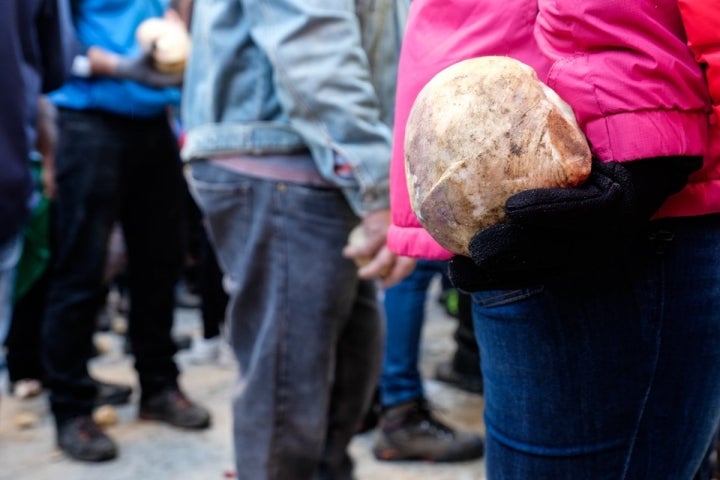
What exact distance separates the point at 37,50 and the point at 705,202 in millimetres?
2022

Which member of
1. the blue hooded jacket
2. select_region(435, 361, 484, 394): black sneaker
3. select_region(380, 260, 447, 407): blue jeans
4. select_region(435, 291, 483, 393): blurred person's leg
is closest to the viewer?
the blue hooded jacket

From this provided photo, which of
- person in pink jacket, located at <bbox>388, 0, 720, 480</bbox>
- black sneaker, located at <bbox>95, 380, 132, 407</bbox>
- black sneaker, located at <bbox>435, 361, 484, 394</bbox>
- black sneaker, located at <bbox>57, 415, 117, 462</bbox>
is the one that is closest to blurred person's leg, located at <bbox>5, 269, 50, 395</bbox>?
black sneaker, located at <bbox>95, 380, 132, 407</bbox>

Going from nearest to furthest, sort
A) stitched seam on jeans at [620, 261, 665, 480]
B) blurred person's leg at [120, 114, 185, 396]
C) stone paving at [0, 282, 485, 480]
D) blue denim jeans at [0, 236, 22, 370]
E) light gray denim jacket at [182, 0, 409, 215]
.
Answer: stitched seam on jeans at [620, 261, 665, 480] < light gray denim jacket at [182, 0, 409, 215] < blue denim jeans at [0, 236, 22, 370] < stone paving at [0, 282, 485, 480] < blurred person's leg at [120, 114, 185, 396]

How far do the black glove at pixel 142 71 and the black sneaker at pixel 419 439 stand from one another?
1.56 m

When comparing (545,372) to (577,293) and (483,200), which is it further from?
(483,200)

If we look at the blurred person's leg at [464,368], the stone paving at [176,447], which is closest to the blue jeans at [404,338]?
the stone paving at [176,447]

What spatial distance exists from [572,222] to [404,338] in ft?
7.96

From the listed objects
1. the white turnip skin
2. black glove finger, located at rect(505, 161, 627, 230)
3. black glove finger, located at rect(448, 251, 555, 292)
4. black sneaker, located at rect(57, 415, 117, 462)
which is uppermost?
the white turnip skin

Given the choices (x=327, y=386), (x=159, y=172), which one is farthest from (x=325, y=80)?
(x=159, y=172)

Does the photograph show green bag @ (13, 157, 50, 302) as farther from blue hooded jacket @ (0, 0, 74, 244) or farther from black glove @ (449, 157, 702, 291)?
black glove @ (449, 157, 702, 291)

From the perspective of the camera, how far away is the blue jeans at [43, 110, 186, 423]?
3.29m

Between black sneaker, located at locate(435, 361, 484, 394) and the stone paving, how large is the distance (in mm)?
33

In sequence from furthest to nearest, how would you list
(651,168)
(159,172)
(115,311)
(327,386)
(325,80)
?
(115,311)
(159,172)
(327,386)
(325,80)
(651,168)

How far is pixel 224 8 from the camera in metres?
2.13
